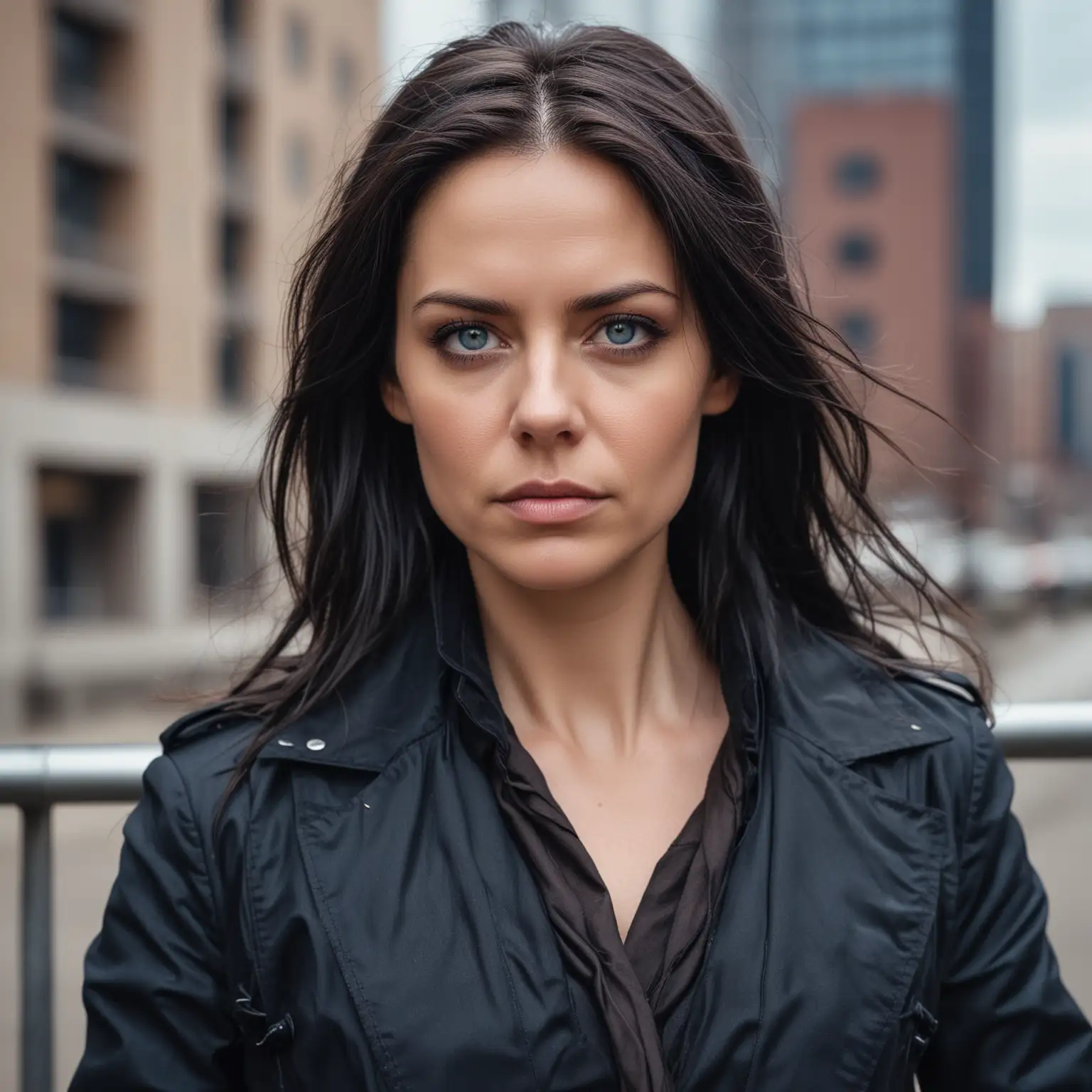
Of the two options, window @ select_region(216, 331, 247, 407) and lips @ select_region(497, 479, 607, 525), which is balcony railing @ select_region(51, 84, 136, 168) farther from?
lips @ select_region(497, 479, 607, 525)

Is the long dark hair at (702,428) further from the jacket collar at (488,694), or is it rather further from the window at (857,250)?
the window at (857,250)

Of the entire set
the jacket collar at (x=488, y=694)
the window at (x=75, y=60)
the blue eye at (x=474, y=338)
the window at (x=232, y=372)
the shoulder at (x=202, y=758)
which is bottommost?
the shoulder at (x=202, y=758)

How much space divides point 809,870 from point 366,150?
1127mm

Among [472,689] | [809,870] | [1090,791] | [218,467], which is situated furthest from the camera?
[218,467]

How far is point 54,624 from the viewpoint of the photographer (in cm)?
2720

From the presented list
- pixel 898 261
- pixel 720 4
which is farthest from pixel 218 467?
pixel 720 4

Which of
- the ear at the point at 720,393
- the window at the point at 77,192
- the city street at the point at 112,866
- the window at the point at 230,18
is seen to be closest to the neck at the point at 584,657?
the ear at the point at 720,393

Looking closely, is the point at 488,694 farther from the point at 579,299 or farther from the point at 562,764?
the point at 579,299

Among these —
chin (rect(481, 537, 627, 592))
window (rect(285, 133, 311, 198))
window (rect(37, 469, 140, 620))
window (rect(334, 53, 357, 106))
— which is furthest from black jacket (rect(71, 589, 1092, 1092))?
window (rect(334, 53, 357, 106))

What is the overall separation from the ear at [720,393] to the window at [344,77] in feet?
107

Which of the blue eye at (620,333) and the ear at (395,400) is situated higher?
the blue eye at (620,333)

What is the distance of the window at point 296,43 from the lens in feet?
102

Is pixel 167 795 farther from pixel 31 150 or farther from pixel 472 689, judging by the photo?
pixel 31 150

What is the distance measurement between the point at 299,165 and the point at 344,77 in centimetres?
325
